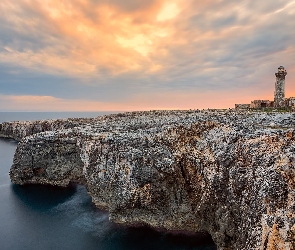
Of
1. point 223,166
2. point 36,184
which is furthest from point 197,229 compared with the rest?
point 36,184

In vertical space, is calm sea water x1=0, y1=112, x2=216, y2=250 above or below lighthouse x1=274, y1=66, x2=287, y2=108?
below

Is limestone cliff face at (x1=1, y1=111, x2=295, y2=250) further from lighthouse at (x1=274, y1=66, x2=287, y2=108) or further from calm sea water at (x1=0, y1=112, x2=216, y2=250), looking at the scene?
lighthouse at (x1=274, y1=66, x2=287, y2=108)

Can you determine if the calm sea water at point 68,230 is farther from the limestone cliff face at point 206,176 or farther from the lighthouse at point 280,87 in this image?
the lighthouse at point 280,87

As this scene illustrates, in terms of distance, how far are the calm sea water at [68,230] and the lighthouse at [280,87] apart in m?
44.3

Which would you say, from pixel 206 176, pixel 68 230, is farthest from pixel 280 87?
pixel 68 230

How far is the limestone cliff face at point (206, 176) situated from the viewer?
17.5 meters

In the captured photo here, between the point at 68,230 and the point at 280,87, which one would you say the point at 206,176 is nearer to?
the point at 68,230

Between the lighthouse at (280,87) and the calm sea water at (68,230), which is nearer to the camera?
the calm sea water at (68,230)

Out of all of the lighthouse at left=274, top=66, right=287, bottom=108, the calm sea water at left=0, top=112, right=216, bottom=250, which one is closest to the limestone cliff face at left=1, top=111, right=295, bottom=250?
the calm sea water at left=0, top=112, right=216, bottom=250

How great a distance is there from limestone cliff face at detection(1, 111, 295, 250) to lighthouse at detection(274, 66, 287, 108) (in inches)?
1175

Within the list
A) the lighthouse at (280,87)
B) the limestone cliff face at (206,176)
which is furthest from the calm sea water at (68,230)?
the lighthouse at (280,87)

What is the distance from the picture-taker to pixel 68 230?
3662 centimetres

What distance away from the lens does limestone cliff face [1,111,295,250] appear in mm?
17547

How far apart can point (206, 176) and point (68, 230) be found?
72.3ft
